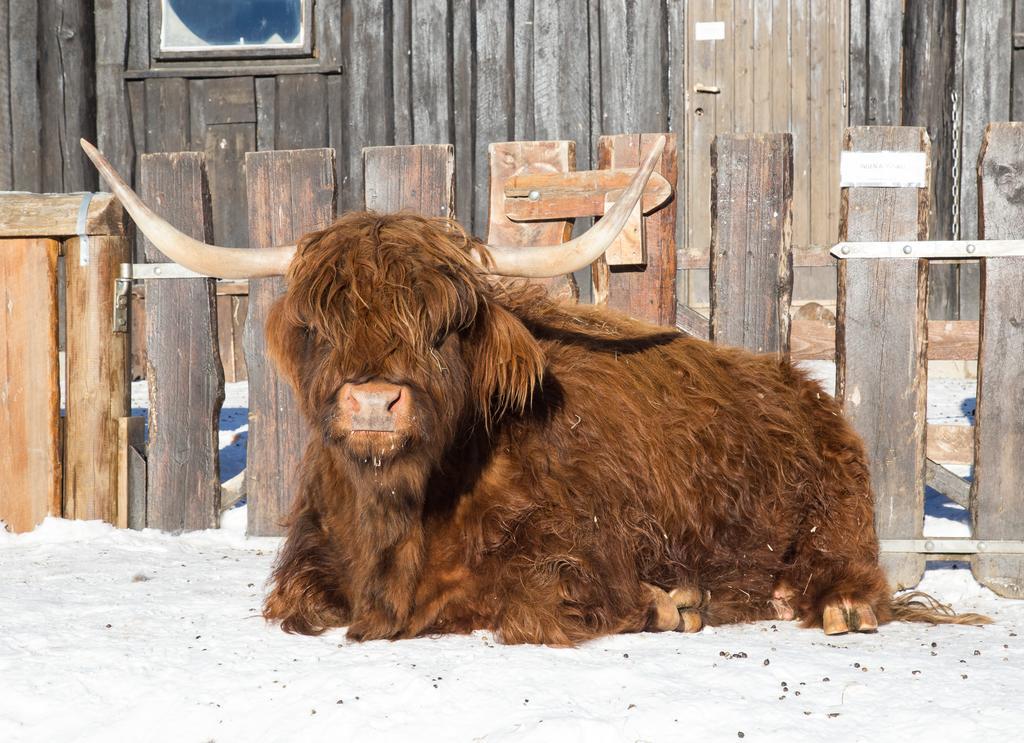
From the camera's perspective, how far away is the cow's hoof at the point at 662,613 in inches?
150

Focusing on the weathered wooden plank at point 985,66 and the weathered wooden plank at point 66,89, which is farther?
the weathered wooden plank at point 66,89

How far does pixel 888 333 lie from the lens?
4645 millimetres

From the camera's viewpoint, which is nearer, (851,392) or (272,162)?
(851,392)

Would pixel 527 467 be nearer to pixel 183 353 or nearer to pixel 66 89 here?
pixel 183 353

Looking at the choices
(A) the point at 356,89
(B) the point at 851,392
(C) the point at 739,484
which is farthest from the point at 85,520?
(A) the point at 356,89

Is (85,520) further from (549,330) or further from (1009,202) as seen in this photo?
(1009,202)

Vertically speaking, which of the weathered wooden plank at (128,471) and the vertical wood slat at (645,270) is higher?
the vertical wood slat at (645,270)

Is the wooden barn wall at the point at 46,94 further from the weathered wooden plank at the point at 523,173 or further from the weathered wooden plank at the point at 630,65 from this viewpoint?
the weathered wooden plank at the point at 523,173

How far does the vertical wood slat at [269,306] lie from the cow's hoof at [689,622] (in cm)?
186

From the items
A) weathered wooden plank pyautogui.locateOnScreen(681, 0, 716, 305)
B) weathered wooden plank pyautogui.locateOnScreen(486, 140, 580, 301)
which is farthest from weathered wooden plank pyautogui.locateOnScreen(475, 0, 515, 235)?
weathered wooden plank pyautogui.locateOnScreen(486, 140, 580, 301)

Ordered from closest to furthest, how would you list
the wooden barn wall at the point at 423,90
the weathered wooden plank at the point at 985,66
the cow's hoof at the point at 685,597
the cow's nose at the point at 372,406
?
the cow's nose at the point at 372,406, the cow's hoof at the point at 685,597, the weathered wooden plank at the point at 985,66, the wooden barn wall at the point at 423,90

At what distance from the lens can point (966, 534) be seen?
5.15m

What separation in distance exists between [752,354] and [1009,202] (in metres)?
1.12

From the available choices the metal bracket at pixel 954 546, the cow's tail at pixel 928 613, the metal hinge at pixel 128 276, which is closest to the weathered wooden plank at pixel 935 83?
the metal bracket at pixel 954 546
